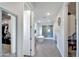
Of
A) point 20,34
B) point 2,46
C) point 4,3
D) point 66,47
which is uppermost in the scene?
point 4,3

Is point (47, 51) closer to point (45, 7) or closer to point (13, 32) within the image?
point (45, 7)

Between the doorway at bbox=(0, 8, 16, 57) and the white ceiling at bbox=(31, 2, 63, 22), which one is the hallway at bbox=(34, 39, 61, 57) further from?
the white ceiling at bbox=(31, 2, 63, 22)

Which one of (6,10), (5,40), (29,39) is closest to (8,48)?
(5,40)

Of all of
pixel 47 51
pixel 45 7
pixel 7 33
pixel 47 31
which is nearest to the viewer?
pixel 7 33

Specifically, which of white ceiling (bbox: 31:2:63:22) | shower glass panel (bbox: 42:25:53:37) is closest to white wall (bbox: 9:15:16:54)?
white ceiling (bbox: 31:2:63:22)

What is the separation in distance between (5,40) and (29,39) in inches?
71.1

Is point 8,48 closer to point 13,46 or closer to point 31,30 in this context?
point 13,46

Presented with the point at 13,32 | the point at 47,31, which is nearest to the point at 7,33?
the point at 13,32

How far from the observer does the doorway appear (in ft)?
4.38

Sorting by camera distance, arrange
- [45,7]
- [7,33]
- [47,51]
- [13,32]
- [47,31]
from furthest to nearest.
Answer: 1. [47,31]
2. [47,51]
3. [45,7]
4. [13,32]
5. [7,33]

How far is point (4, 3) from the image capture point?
4.30ft

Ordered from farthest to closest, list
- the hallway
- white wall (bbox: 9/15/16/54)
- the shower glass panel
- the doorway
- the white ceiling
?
Result: 1. the shower glass panel
2. the hallway
3. the white ceiling
4. white wall (bbox: 9/15/16/54)
5. the doorway

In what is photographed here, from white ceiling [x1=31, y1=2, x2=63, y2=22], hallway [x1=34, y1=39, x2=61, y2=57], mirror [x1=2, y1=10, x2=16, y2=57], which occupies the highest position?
white ceiling [x1=31, y1=2, x2=63, y2=22]

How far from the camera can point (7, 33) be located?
1.46 metres
